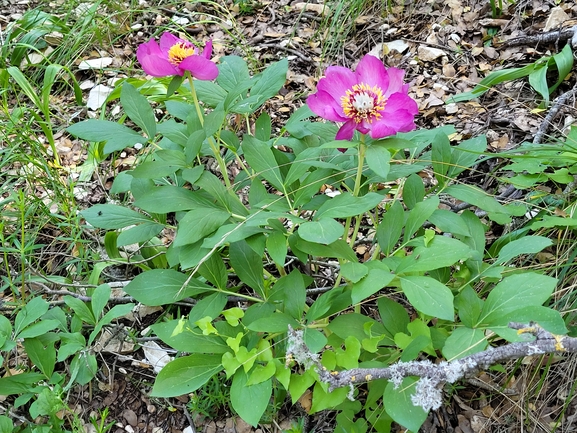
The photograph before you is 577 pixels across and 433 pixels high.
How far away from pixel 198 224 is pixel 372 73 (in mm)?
532

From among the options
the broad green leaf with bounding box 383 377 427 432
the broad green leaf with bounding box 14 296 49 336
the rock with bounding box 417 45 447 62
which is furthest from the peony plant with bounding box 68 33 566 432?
the rock with bounding box 417 45 447 62

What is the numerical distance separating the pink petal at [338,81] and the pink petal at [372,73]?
0.02 m

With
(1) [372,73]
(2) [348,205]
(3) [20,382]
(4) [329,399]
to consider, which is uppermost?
(1) [372,73]

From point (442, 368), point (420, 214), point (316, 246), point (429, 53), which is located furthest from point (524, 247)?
point (429, 53)

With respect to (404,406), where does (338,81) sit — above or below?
above

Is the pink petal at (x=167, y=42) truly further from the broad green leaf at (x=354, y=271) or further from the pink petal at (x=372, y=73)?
the broad green leaf at (x=354, y=271)

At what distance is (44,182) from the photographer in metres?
2.12

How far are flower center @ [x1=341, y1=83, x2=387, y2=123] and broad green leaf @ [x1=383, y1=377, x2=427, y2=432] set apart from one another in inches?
22.2

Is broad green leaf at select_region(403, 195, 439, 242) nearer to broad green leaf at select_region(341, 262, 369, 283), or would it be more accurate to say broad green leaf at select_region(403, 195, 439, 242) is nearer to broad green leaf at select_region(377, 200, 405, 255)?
broad green leaf at select_region(377, 200, 405, 255)

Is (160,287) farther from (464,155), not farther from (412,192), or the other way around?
(464,155)

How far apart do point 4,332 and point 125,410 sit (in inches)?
17.0

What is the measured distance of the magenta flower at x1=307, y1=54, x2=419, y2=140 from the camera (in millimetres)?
1083

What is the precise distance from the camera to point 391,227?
47.1 inches

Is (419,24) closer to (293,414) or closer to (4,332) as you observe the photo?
(293,414)
